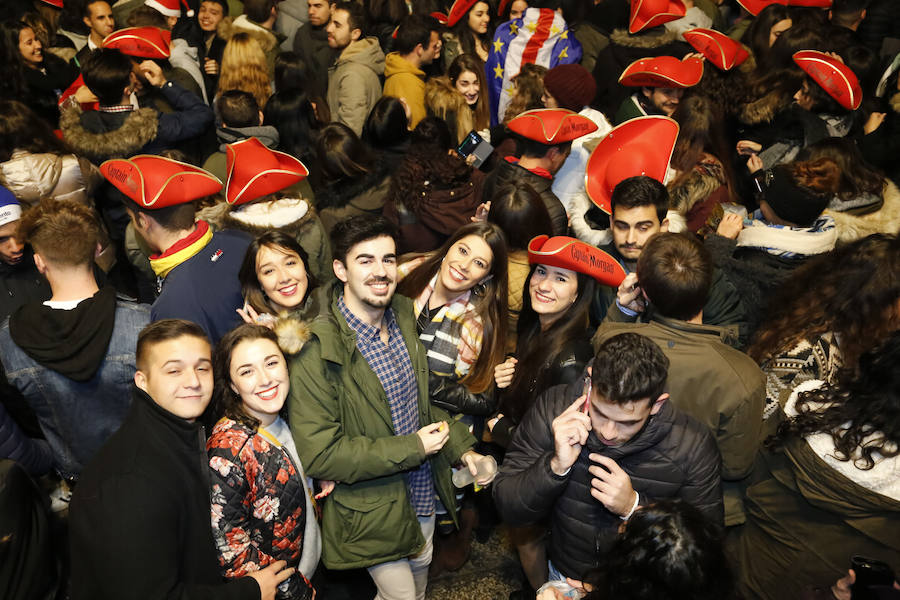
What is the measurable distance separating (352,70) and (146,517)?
14.9 feet

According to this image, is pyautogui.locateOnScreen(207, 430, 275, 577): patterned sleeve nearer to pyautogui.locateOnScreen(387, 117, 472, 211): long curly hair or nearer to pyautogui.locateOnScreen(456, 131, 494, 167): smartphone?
pyautogui.locateOnScreen(387, 117, 472, 211): long curly hair

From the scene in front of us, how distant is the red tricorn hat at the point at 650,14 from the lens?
5367 mm

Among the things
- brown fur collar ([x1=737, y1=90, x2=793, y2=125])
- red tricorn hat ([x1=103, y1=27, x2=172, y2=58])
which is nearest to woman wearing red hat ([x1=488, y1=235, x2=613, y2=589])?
brown fur collar ([x1=737, y1=90, x2=793, y2=125])

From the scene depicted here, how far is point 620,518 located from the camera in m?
2.43

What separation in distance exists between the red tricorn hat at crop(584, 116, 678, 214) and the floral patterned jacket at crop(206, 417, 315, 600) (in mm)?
2440

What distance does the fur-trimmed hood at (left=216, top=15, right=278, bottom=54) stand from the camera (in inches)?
247

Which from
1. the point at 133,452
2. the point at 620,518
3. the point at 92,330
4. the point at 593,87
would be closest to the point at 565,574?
the point at 620,518

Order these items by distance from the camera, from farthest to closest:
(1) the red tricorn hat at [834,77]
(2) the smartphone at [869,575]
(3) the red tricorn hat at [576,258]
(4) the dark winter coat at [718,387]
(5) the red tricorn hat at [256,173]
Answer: (1) the red tricorn hat at [834,77]
(5) the red tricorn hat at [256,173]
(3) the red tricorn hat at [576,258]
(4) the dark winter coat at [718,387]
(2) the smartphone at [869,575]

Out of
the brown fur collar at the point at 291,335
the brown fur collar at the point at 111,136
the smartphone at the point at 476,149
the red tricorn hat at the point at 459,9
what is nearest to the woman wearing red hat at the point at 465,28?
the red tricorn hat at the point at 459,9

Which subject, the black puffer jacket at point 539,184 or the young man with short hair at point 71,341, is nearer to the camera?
the young man with short hair at point 71,341

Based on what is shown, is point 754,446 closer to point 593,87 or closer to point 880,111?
point 593,87

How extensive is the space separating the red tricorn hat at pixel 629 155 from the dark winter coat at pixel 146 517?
8.99 feet

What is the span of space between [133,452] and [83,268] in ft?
3.90

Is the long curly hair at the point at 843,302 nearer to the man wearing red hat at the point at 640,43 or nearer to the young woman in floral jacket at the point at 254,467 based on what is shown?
the young woman in floral jacket at the point at 254,467
